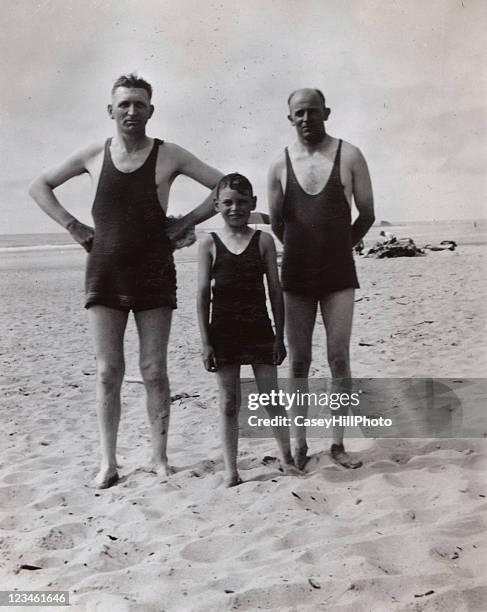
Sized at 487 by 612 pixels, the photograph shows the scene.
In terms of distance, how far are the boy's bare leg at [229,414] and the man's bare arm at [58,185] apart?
70 centimetres

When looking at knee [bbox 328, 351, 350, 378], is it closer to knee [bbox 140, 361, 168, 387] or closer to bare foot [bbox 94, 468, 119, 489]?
knee [bbox 140, 361, 168, 387]

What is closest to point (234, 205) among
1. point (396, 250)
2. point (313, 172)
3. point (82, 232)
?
point (313, 172)

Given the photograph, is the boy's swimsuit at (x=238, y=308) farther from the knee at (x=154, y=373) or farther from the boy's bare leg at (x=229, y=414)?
the knee at (x=154, y=373)

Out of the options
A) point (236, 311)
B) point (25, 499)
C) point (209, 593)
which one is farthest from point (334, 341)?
point (25, 499)

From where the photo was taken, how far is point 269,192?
255cm

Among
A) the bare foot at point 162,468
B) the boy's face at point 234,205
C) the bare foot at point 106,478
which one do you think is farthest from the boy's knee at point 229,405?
the boy's face at point 234,205

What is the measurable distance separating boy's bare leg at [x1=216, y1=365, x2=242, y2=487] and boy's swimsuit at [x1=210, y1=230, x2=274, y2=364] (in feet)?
0.16

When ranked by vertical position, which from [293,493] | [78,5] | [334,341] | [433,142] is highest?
[78,5]

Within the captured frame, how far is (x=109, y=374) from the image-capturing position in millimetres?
2549

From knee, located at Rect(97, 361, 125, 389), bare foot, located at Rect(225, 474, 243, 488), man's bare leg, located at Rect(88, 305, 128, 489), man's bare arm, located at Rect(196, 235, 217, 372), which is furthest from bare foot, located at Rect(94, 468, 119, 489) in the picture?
man's bare arm, located at Rect(196, 235, 217, 372)

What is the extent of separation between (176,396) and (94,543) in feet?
3.77

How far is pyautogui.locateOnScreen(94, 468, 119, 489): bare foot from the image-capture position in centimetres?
255

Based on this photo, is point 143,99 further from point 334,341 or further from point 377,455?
point 377,455

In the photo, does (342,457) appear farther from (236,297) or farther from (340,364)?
(236,297)
